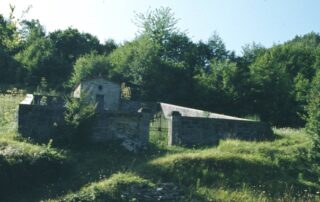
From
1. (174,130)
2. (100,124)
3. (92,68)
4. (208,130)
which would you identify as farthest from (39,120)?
(92,68)

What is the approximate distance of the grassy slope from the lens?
46.0 feet

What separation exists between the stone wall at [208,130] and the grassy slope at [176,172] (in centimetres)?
129

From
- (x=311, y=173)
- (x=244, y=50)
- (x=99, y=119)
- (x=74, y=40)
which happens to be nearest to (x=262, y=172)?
(x=311, y=173)

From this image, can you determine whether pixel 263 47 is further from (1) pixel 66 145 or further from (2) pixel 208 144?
(1) pixel 66 145

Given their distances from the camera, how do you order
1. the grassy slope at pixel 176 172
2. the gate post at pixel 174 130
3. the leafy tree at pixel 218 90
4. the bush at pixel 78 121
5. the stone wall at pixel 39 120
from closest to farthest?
1. the grassy slope at pixel 176 172
2. the bush at pixel 78 121
3. the stone wall at pixel 39 120
4. the gate post at pixel 174 130
5. the leafy tree at pixel 218 90

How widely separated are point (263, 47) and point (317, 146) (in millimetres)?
36223

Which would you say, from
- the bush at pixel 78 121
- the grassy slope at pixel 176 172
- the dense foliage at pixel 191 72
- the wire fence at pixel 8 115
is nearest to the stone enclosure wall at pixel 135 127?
the bush at pixel 78 121

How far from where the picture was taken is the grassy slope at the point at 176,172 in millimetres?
14031

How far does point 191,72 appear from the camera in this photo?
41.1 m

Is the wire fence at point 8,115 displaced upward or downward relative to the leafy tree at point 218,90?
downward

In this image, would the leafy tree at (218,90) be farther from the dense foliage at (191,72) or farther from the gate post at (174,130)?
the gate post at (174,130)

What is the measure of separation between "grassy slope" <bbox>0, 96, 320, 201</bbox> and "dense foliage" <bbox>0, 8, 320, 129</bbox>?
42.8ft

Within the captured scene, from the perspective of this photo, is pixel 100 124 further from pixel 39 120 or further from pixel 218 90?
pixel 218 90

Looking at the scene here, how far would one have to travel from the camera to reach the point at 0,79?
47906 mm
